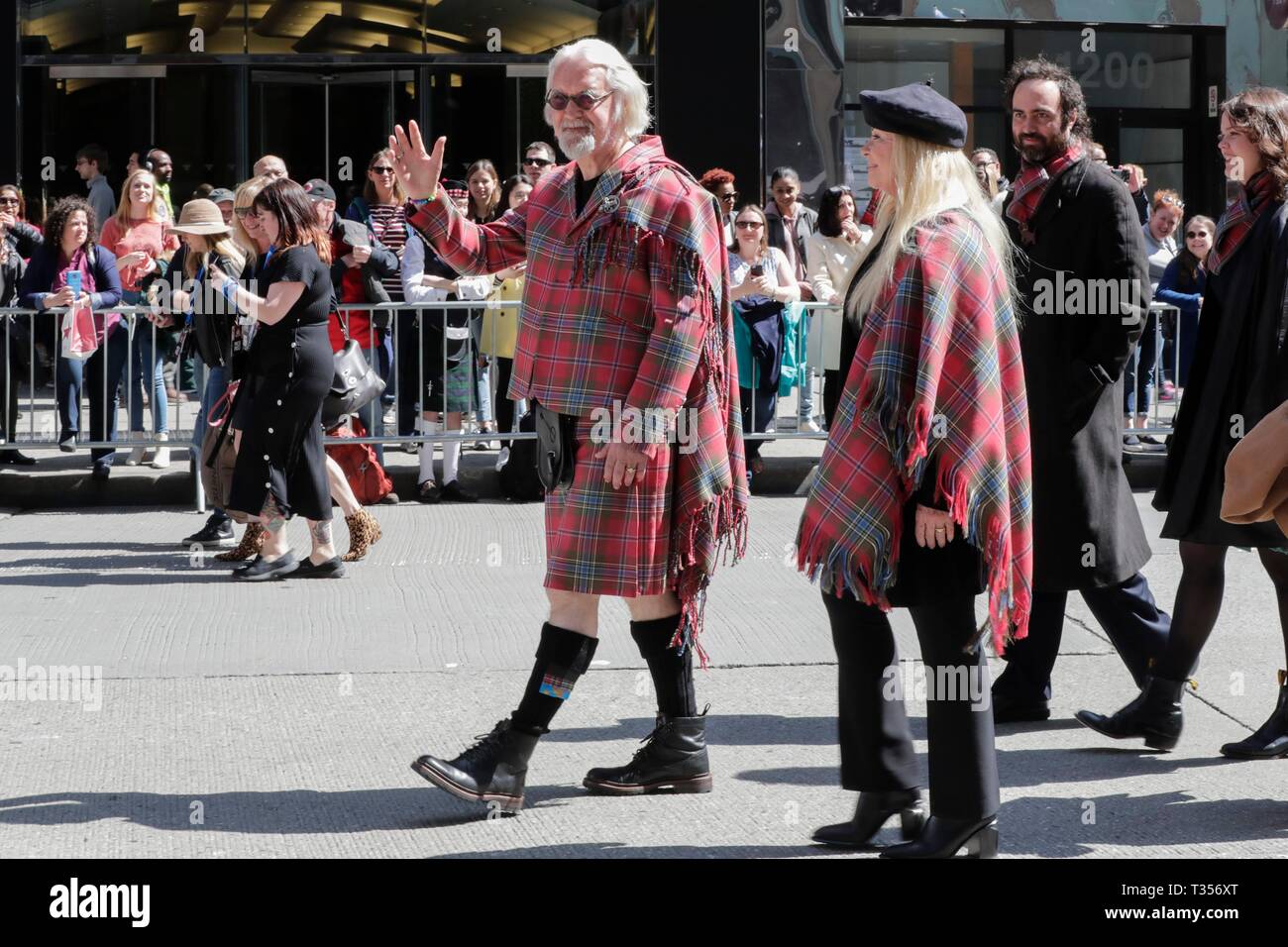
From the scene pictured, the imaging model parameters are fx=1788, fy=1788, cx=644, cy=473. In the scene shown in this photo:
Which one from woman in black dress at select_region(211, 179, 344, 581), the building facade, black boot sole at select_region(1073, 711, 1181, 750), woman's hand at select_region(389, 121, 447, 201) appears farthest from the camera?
the building facade

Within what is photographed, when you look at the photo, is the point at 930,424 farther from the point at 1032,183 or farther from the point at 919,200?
the point at 1032,183

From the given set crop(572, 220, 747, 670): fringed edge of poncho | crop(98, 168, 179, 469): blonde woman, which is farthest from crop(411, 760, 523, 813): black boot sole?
crop(98, 168, 179, 469): blonde woman

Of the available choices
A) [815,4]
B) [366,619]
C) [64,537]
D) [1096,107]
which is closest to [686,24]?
[815,4]

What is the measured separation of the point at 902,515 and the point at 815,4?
1281cm

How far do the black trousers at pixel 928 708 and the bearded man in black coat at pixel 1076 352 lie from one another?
4.23ft

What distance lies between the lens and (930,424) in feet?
13.3

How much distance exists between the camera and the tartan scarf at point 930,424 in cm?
406

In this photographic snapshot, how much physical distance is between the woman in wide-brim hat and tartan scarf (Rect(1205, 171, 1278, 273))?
4.38ft

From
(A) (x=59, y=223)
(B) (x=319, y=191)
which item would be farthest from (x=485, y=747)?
(A) (x=59, y=223)

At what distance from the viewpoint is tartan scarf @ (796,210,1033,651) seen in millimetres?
4059

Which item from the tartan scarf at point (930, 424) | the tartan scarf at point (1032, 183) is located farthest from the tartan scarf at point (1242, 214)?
the tartan scarf at point (930, 424)

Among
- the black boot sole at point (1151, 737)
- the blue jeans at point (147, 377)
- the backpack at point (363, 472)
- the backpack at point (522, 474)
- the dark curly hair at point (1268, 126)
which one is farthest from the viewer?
the blue jeans at point (147, 377)

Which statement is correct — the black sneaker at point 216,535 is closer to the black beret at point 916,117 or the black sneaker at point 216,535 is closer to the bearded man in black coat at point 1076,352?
the bearded man in black coat at point 1076,352

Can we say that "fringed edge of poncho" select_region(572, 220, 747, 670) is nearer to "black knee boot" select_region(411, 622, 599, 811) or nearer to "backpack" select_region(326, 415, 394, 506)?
"black knee boot" select_region(411, 622, 599, 811)
